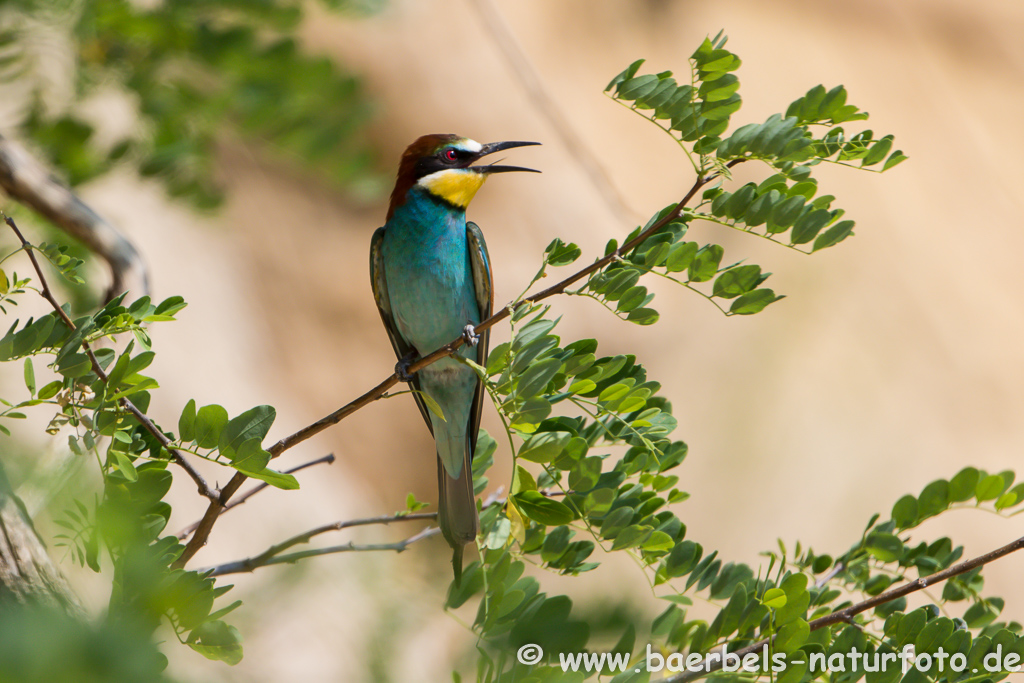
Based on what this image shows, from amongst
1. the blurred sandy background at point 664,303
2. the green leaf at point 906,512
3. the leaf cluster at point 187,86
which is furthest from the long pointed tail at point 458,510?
the blurred sandy background at point 664,303

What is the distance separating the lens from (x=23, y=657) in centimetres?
50

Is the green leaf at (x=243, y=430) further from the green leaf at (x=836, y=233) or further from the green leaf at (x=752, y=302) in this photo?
the green leaf at (x=836, y=233)

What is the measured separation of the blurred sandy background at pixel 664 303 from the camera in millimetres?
5320

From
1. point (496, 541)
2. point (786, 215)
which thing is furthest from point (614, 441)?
point (786, 215)

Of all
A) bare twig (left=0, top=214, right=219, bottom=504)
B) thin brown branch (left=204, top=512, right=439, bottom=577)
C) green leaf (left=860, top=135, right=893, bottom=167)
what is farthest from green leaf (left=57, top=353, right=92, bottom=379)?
green leaf (left=860, top=135, right=893, bottom=167)

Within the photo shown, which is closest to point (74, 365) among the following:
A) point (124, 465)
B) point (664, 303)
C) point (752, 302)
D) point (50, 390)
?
point (50, 390)

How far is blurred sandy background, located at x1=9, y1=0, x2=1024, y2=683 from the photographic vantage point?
17.5 feet

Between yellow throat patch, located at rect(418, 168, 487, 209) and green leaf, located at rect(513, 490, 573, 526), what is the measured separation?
1.34m

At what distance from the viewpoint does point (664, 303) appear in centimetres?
616

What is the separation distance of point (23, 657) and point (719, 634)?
44.0 inches

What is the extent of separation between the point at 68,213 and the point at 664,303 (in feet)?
15.4

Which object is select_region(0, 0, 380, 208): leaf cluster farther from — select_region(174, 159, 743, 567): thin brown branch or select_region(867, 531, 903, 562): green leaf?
select_region(867, 531, 903, 562): green leaf

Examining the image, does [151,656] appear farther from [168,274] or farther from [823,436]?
[823,436]

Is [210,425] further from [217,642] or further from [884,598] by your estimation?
[884,598]
